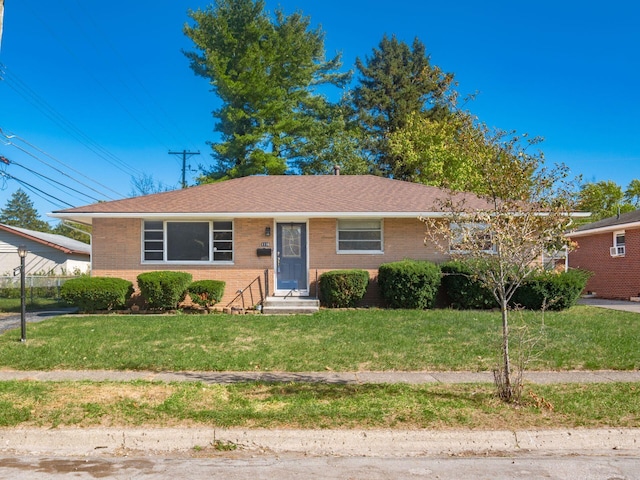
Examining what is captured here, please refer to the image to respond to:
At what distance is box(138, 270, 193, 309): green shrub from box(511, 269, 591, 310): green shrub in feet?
29.2

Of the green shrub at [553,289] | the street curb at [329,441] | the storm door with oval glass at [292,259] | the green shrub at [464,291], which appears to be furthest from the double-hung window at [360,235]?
the street curb at [329,441]

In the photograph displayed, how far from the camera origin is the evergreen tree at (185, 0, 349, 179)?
30172mm

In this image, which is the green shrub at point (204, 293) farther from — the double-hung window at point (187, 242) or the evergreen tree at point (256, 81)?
the evergreen tree at point (256, 81)

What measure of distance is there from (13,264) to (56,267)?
85.8 inches

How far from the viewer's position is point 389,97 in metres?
39.5

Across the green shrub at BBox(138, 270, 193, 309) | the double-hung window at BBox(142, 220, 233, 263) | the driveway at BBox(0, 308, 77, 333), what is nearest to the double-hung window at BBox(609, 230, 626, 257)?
the double-hung window at BBox(142, 220, 233, 263)

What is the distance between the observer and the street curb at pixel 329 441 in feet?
16.7

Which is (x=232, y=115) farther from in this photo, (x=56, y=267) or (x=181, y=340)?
(x=181, y=340)

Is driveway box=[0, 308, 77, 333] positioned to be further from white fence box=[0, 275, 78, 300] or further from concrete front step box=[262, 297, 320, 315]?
white fence box=[0, 275, 78, 300]

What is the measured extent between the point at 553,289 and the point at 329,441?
35.6 ft

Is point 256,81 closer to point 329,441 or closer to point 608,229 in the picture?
point 608,229

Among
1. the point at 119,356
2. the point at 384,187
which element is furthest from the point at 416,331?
the point at 384,187

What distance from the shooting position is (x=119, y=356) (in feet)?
28.3

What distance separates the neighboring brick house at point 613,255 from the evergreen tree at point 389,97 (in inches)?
571
